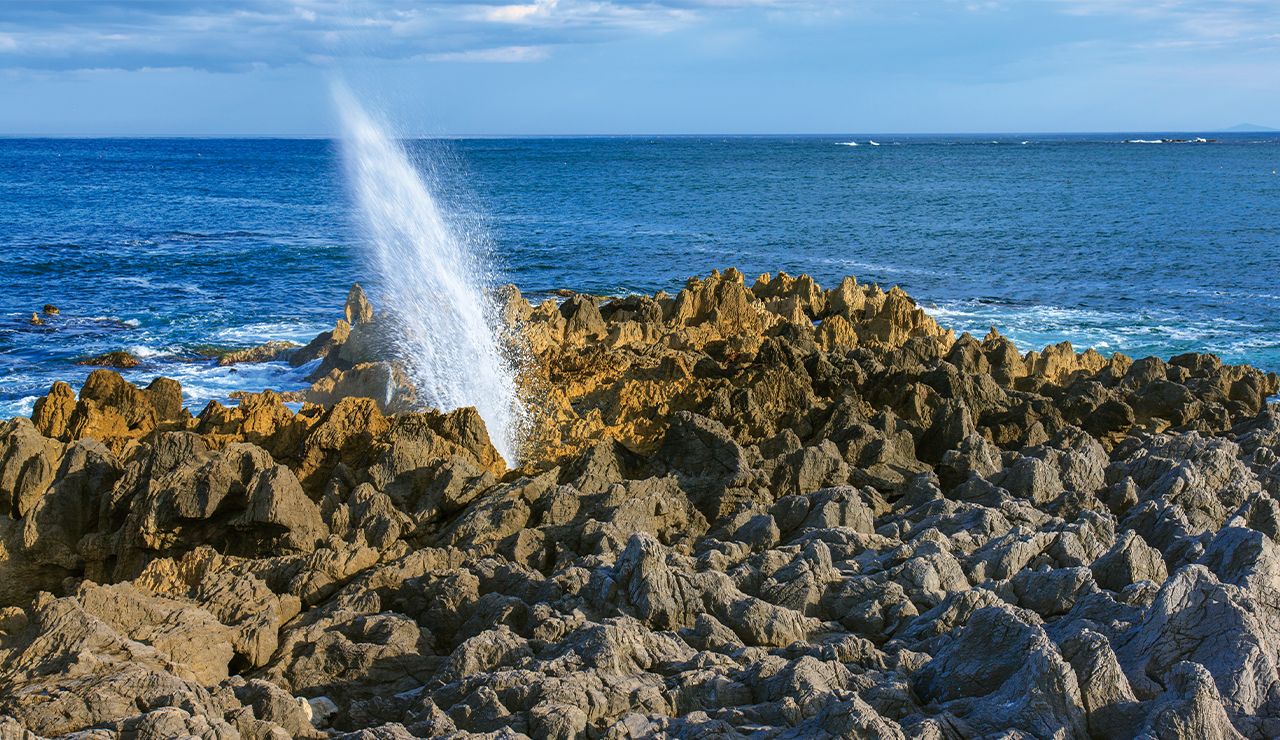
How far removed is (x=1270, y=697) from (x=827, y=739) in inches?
82.4

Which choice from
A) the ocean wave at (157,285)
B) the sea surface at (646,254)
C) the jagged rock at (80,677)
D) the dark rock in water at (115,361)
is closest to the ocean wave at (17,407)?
the sea surface at (646,254)

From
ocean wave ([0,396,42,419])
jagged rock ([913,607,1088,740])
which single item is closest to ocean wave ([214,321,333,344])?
ocean wave ([0,396,42,419])

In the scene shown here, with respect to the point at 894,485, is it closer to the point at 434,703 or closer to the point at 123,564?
the point at 434,703

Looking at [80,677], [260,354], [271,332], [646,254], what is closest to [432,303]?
[260,354]

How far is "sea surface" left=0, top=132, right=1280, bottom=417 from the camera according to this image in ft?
72.6

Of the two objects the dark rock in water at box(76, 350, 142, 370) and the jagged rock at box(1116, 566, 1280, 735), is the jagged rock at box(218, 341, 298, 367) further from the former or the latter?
the jagged rock at box(1116, 566, 1280, 735)

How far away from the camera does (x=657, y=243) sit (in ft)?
129

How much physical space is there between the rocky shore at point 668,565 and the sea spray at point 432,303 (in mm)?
1343

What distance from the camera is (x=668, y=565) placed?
19.8 ft

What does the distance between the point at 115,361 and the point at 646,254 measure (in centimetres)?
2106

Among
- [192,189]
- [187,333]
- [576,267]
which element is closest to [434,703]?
[187,333]

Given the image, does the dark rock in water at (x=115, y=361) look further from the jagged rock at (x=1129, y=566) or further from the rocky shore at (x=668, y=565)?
the jagged rock at (x=1129, y=566)

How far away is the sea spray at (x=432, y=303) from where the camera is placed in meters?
12.7

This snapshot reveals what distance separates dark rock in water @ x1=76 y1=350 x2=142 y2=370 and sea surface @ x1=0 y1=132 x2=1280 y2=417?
10.2 inches
